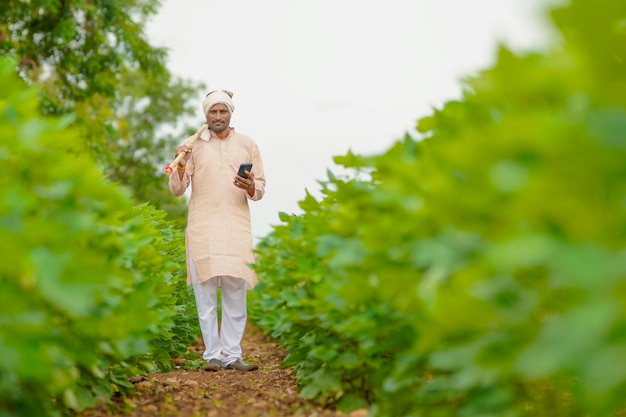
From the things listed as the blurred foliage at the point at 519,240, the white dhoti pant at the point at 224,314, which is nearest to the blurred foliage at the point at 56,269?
the blurred foliage at the point at 519,240

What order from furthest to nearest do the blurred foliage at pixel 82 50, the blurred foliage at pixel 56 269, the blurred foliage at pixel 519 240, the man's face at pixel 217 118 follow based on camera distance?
the blurred foliage at pixel 82 50
the man's face at pixel 217 118
the blurred foliage at pixel 56 269
the blurred foliage at pixel 519 240

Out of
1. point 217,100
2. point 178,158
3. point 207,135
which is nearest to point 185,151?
point 178,158

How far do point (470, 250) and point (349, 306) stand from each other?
1259 millimetres

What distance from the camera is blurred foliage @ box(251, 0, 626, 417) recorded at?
1586 mm

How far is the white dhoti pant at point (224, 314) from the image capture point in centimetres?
654

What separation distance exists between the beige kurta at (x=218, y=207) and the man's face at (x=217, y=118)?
96mm

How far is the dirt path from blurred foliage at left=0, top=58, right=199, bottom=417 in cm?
45

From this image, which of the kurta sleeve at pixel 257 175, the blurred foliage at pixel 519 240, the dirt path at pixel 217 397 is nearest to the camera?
the blurred foliage at pixel 519 240

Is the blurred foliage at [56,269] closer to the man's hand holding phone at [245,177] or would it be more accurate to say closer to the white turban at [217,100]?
the man's hand holding phone at [245,177]

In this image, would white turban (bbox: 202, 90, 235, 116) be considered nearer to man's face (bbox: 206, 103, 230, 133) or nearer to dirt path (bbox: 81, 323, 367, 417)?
man's face (bbox: 206, 103, 230, 133)

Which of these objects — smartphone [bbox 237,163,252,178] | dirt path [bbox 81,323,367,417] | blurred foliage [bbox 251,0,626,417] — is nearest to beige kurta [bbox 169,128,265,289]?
smartphone [bbox 237,163,252,178]

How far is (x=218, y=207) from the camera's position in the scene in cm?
651

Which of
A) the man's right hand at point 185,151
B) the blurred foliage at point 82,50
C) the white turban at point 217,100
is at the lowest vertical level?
the man's right hand at point 185,151

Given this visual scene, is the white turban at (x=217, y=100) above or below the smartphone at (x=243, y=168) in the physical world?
above
